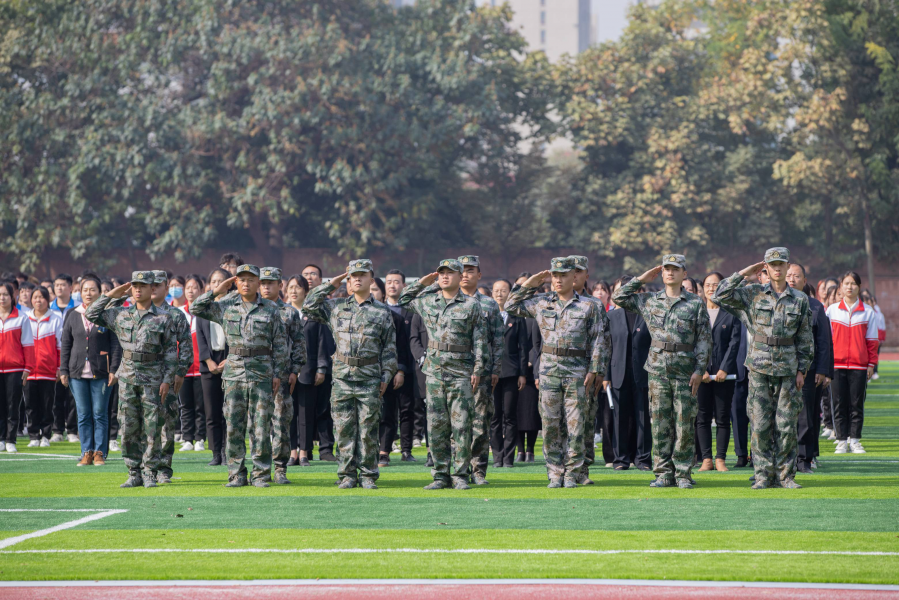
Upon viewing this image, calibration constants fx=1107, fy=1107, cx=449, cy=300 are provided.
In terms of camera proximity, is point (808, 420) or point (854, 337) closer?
point (808, 420)

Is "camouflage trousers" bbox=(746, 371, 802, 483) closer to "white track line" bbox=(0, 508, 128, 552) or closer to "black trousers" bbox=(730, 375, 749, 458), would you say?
"black trousers" bbox=(730, 375, 749, 458)

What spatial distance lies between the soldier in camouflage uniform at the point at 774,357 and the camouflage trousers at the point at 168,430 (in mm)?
5128

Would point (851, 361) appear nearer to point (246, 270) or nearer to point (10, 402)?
point (246, 270)

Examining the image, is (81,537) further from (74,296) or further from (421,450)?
(74,296)

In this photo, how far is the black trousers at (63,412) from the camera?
1480 cm

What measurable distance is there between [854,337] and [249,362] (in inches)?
285

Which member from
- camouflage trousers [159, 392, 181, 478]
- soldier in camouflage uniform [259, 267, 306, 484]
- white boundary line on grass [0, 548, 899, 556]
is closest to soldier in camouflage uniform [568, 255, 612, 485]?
soldier in camouflage uniform [259, 267, 306, 484]

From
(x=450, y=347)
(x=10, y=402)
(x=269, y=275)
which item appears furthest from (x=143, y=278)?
(x=10, y=402)

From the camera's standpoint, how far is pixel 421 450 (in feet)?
45.9

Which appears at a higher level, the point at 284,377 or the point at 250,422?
the point at 284,377

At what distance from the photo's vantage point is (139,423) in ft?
33.6

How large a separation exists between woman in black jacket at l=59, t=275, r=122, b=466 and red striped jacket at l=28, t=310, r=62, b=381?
1.91 meters

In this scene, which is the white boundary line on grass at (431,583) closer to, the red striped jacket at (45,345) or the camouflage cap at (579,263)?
the camouflage cap at (579,263)

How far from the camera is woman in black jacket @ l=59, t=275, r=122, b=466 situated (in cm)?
1183
